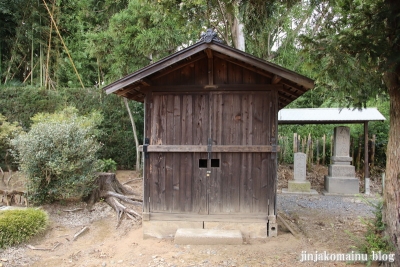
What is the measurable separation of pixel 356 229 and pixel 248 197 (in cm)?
276

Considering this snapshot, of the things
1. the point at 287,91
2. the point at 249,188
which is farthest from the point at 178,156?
the point at 287,91

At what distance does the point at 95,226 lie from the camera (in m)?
6.59

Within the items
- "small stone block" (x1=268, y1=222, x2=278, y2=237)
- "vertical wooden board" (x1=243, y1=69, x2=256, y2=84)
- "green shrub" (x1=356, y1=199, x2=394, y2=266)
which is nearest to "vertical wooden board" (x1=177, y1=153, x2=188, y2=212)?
"small stone block" (x1=268, y1=222, x2=278, y2=237)

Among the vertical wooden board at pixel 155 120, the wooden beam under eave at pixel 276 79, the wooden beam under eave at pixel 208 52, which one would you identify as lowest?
the vertical wooden board at pixel 155 120

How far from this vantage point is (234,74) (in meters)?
5.34

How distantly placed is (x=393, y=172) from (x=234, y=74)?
10.4 feet

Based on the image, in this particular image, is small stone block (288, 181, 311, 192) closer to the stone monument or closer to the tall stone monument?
the stone monument

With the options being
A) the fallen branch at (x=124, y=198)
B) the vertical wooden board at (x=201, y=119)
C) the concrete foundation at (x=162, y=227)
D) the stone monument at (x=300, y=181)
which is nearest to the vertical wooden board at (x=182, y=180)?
the concrete foundation at (x=162, y=227)

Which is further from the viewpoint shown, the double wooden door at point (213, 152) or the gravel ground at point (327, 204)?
the gravel ground at point (327, 204)

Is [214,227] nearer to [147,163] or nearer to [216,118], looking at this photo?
[147,163]

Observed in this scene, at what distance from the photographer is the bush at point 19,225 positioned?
5203 millimetres

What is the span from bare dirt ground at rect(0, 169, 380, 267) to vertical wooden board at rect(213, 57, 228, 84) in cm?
315

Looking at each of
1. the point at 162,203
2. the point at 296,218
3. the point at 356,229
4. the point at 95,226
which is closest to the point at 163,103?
the point at 162,203

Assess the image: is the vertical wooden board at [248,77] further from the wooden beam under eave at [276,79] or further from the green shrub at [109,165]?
the green shrub at [109,165]
